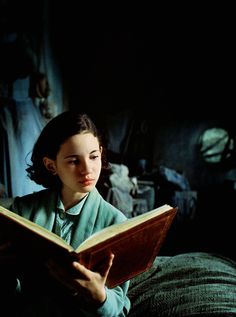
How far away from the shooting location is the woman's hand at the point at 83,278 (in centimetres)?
125

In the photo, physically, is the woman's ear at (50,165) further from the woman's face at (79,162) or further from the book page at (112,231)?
the book page at (112,231)

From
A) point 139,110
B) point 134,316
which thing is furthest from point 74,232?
point 139,110

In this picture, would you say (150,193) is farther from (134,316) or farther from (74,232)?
(74,232)

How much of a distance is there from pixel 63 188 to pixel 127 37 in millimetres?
9177

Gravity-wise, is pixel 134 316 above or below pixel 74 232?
below

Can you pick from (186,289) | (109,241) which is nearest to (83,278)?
(109,241)

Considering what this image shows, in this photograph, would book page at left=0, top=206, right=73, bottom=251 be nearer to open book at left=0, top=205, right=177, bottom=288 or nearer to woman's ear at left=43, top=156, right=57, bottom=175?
open book at left=0, top=205, right=177, bottom=288

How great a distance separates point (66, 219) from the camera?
1681 mm

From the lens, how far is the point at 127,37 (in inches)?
399

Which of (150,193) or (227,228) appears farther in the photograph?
(227,228)

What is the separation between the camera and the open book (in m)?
1.18

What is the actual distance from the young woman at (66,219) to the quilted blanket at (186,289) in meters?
0.30

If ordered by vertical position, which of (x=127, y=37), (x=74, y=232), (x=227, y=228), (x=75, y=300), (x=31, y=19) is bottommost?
(x=227, y=228)

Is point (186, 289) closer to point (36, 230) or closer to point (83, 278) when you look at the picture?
point (83, 278)
